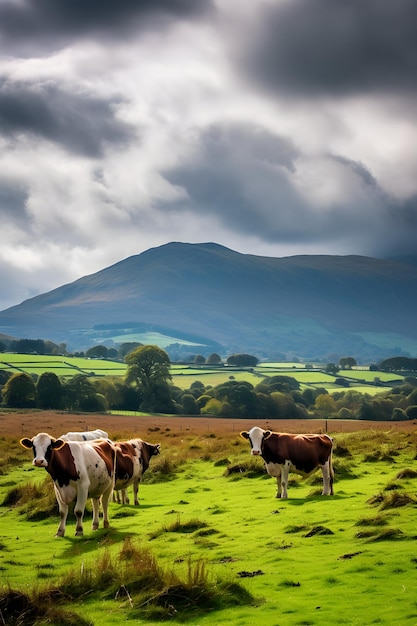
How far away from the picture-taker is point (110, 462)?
22203mm

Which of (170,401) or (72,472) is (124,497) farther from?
(170,401)

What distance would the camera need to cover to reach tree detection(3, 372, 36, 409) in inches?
3991

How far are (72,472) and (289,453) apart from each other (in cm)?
814

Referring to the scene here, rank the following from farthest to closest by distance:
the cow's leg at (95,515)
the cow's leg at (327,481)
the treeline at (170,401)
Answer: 1. the treeline at (170,401)
2. the cow's leg at (327,481)
3. the cow's leg at (95,515)

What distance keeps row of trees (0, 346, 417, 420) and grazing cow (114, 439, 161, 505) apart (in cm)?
7570

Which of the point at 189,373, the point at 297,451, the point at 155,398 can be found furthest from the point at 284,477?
the point at 189,373

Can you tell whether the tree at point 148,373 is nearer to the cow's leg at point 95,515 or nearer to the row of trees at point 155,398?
the row of trees at point 155,398

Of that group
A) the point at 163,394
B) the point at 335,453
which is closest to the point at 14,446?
the point at 335,453

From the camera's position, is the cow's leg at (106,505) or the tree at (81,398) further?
the tree at (81,398)

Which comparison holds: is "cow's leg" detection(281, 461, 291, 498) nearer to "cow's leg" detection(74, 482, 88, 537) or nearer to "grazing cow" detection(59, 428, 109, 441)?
"cow's leg" detection(74, 482, 88, 537)

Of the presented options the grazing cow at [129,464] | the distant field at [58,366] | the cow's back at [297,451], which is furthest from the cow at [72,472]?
the distant field at [58,366]

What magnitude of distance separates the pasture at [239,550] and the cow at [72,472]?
0.77 m

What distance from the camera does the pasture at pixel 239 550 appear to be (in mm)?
12156

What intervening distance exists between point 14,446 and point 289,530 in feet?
104
